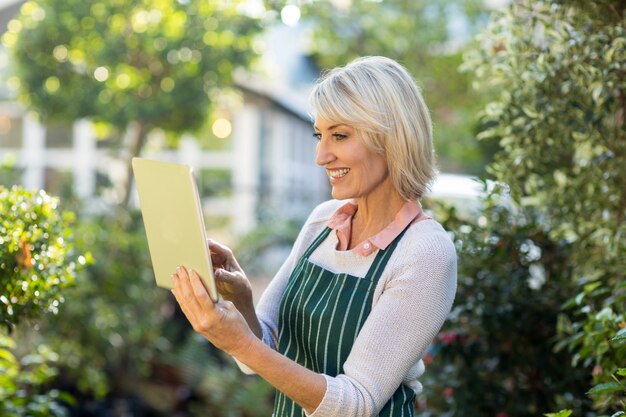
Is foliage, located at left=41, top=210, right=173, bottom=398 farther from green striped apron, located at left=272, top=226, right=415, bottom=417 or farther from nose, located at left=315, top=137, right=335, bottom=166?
nose, located at left=315, top=137, right=335, bottom=166

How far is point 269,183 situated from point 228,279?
32.0ft

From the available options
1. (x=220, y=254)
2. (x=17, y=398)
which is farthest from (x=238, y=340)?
(x=17, y=398)

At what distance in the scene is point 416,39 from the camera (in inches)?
485

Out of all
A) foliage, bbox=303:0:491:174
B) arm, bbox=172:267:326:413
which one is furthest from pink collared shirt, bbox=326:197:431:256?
foliage, bbox=303:0:491:174

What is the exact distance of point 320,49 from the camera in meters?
13.1

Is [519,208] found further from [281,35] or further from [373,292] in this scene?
[281,35]

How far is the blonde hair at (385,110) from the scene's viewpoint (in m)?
1.92

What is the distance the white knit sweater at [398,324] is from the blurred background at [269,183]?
47cm

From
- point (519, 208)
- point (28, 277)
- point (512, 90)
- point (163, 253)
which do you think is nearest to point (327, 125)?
point (163, 253)

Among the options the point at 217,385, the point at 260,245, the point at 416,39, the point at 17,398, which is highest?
the point at 416,39

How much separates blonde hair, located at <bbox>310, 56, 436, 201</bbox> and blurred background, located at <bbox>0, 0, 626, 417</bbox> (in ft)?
0.78

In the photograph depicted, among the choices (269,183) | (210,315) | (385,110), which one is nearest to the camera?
(210,315)

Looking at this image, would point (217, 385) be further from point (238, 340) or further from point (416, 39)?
point (416, 39)

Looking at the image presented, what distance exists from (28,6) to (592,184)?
18.4 ft
